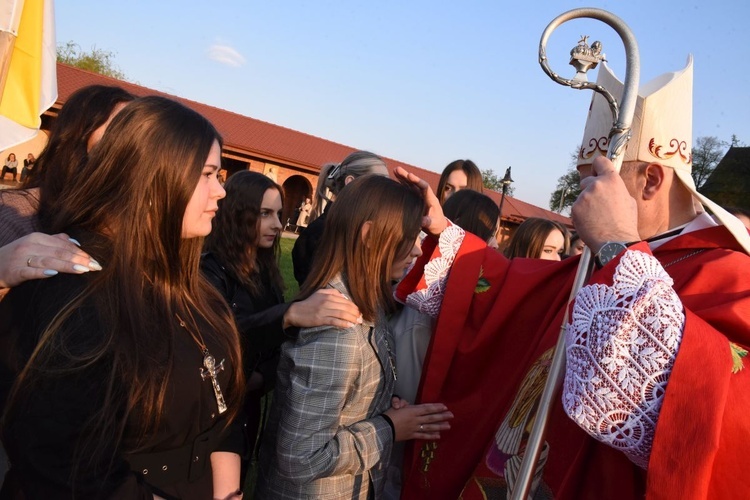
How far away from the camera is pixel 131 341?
56.5 inches

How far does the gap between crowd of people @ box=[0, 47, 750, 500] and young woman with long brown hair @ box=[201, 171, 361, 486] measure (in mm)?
18

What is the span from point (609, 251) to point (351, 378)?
3.13 ft

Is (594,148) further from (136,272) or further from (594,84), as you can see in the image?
(136,272)

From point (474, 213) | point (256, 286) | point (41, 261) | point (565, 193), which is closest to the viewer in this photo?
point (41, 261)

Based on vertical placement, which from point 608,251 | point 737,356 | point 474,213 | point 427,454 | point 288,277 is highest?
point 608,251

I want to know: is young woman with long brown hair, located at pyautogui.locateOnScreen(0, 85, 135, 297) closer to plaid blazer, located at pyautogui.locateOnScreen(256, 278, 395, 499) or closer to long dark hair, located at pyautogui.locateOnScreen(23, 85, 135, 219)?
long dark hair, located at pyautogui.locateOnScreen(23, 85, 135, 219)

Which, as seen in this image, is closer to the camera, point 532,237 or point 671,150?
point 671,150

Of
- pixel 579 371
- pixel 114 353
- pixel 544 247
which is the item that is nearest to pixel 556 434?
pixel 579 371

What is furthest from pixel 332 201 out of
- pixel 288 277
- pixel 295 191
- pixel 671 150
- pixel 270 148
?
pixel 295 191

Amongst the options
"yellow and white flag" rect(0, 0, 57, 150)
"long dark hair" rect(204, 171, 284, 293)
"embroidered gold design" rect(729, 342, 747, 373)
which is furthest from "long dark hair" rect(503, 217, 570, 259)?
"yellow and white flag" rect(0, 0, 57, 150)

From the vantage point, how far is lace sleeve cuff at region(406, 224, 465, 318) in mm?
2420

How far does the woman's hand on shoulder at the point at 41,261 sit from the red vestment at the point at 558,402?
1291 mm

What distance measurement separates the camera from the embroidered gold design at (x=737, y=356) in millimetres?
1303

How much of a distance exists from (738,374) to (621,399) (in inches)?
10.3
